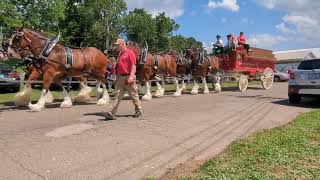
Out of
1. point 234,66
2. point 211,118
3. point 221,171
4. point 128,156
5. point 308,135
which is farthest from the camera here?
point 234,66

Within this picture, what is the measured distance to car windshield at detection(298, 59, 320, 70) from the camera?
17.0 metres

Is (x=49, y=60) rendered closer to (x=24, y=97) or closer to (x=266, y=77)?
(x=24, y=97)

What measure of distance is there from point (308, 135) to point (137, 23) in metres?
66.8

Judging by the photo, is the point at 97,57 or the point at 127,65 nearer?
the point at 127,65

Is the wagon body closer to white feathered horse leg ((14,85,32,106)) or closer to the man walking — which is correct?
white feathered horse leg ((14,85,32,106))

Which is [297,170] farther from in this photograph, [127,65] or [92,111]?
[92,111]

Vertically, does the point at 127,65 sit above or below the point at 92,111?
above

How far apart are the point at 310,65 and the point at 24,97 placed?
380 inches

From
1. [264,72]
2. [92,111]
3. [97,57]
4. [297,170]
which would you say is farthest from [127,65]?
[264,72]

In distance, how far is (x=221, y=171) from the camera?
707 centimetres

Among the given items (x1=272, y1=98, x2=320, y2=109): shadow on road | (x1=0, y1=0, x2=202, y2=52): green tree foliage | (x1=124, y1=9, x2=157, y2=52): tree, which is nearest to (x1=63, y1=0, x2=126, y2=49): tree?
(x1=0, y1=0, x2=202, y2=52): green tree foliage

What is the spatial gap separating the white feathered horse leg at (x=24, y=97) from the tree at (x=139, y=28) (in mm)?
59958

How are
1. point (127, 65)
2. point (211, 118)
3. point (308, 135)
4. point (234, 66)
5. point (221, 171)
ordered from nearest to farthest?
point (221, 171)
point (308, 135)
point (127, 65)
point (211, 118)
point (234, 66)

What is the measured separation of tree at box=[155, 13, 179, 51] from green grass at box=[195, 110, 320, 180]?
72576mm
